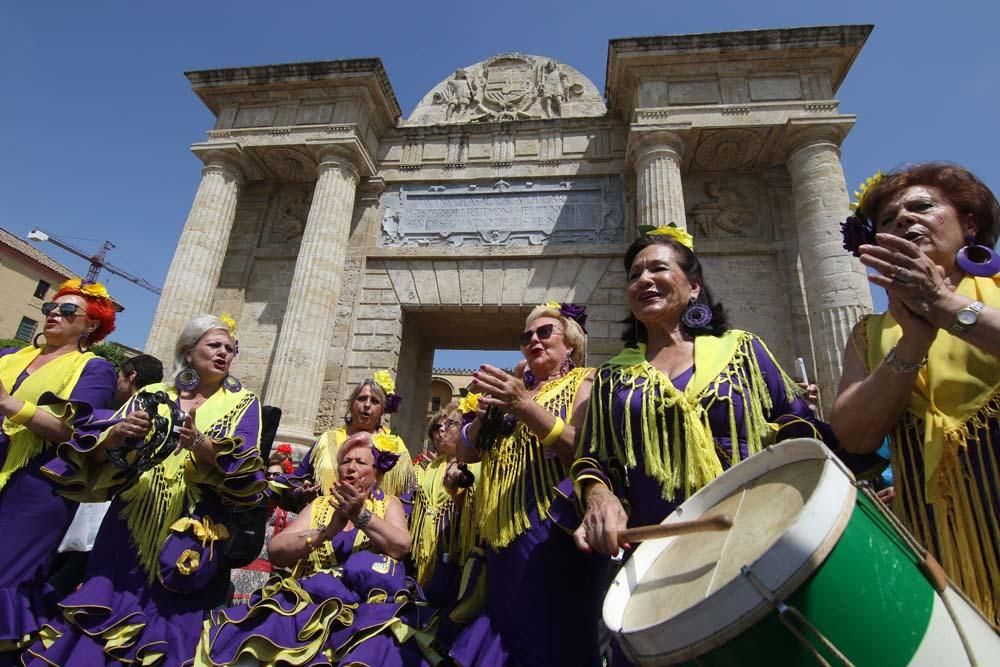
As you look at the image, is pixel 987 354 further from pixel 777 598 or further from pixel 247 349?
pixel 247 349

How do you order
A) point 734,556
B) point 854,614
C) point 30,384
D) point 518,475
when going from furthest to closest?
point 30,384 < point 518,475 < point 734,556 < point 854,614

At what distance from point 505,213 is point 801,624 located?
989 cm

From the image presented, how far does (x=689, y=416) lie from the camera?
182 centimetres

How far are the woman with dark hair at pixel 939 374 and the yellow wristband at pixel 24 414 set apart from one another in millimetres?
3707

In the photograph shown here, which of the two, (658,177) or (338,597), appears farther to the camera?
(658,177)

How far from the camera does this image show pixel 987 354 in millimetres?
1478

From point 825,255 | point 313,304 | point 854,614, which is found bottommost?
point 854,614

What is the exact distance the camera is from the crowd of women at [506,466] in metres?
1.52

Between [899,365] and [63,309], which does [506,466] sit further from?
[63,309]

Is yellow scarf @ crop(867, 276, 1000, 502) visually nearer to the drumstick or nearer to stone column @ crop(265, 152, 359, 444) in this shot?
the drumstick

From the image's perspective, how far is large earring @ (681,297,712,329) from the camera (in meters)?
2.06

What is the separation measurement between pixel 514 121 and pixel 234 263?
21.5 feet

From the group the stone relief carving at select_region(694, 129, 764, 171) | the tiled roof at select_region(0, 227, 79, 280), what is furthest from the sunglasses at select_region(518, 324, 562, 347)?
the tiled roof at select_region(0, 227, 79, 280)

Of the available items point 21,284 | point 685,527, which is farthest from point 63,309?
point 21,284
